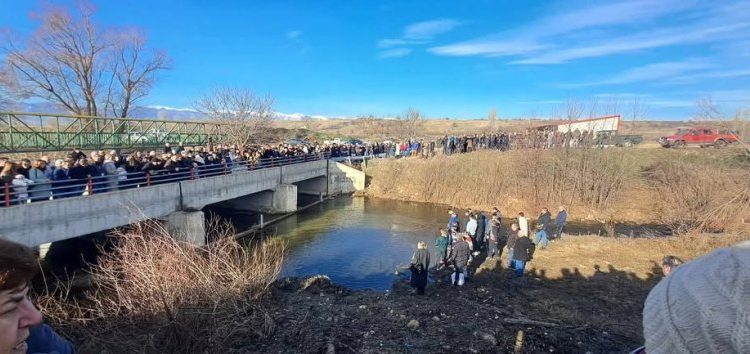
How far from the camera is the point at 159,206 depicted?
16656 mm

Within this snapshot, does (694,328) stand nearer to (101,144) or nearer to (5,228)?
(5,228)

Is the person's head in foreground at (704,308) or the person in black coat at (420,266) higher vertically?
the person's head in foreground at (704,308)

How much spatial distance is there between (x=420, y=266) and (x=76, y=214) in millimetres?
11713

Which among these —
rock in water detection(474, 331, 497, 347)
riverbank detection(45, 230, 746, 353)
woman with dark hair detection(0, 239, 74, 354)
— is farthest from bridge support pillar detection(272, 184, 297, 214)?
woman with dark hair detection(0, 239, 74, 354)

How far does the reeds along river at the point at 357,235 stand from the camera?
1536cm

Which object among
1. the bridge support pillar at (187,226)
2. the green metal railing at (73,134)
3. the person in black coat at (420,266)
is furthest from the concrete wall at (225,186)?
the person in black coat at (420,266)

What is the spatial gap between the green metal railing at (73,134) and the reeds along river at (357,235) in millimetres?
12341

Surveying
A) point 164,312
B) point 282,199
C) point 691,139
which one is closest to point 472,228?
point 164,312

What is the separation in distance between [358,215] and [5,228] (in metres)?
18.8

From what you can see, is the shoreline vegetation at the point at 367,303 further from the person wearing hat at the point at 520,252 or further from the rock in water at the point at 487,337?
the person wearing hat at the point at 520,252

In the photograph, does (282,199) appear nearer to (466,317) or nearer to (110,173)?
(110,173)

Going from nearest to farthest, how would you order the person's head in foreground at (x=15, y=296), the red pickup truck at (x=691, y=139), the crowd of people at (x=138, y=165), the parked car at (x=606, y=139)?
1. the person's head in foreground at (x=15, y=296)
2. the crowd of people at (x=138, y=165)
3. the parked car at (x=606, y=139)
4. the red pickup truck at (x=691, y=139)

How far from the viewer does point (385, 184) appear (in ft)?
116

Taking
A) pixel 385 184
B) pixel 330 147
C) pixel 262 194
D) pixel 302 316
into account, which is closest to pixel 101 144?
pixel 262 194
